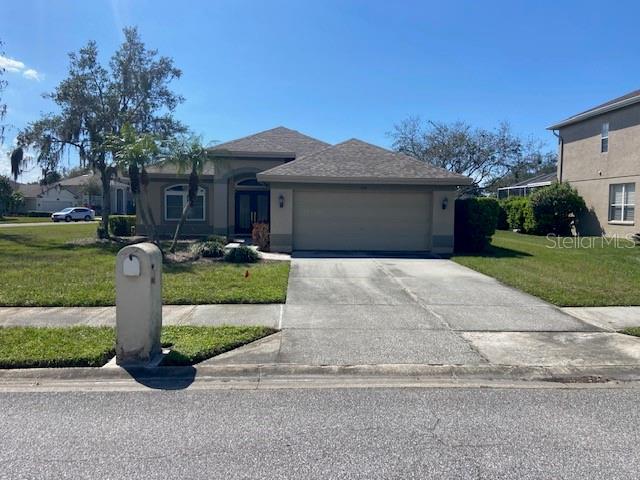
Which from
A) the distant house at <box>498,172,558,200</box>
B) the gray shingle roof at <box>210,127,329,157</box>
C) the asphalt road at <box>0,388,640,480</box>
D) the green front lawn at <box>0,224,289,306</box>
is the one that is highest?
the gray shingle roof at <box>210,127,329,157</box>

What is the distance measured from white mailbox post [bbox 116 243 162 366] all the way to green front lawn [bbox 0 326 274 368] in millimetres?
282

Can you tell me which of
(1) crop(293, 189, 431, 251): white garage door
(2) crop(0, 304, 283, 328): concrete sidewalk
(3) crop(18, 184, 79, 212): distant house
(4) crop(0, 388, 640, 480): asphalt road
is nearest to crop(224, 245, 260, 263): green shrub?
(1) crop(293, 189, 431, 251): white garage door

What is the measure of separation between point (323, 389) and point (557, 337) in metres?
3.86

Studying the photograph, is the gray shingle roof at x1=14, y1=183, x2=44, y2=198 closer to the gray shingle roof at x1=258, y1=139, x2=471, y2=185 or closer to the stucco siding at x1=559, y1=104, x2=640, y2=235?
the gray shingle roof at x1=258, y1=139, x2=471, y2=185

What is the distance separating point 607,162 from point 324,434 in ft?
80.6

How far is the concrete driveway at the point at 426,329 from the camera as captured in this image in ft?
18.5

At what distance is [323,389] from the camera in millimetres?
4746

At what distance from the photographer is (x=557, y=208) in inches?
984

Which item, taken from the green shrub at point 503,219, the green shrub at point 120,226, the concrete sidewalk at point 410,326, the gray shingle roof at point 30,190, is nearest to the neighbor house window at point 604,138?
the green shrub at point 503,219

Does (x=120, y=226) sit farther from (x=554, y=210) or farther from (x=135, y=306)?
(x=554, y=210)

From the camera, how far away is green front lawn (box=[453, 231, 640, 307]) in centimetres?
930

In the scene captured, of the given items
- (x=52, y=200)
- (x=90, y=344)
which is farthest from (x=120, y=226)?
(x=52, y=200)

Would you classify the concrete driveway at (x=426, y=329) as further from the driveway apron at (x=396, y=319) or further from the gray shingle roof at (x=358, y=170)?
the gray shingle roof at (x=358, y=170)

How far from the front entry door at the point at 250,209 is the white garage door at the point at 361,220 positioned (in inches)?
204
